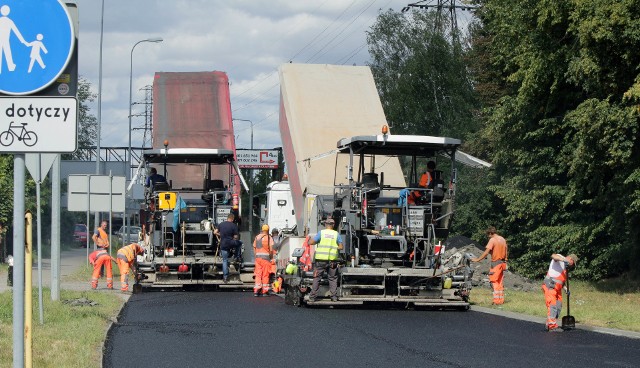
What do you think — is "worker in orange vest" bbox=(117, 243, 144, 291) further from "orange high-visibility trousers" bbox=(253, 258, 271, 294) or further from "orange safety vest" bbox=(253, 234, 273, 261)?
"orange high-visibility trousers" bbox=(253, 258, 271, 294)

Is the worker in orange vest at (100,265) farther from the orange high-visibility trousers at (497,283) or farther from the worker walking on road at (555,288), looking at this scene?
the worker walking on road at (555,288)

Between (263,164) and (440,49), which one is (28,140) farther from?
(263,164)

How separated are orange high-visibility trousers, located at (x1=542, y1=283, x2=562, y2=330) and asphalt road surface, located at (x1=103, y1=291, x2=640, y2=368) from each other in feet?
0.80

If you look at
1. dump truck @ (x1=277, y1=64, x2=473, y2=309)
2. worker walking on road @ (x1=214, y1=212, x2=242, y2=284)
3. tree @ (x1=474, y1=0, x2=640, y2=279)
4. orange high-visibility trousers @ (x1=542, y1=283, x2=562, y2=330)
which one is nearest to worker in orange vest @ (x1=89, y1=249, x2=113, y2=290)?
worker walking on road @ (x1=214, y1=212, x2=242, y2=284)

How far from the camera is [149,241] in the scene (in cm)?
2284

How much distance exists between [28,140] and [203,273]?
16962mm

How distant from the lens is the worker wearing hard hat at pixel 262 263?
21281 millimetres

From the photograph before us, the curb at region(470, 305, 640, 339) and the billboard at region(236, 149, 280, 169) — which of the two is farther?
the billboard at region(236, 149, 280, 169)

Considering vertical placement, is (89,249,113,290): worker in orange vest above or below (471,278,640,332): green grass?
above

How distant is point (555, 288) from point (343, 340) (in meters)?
3.82

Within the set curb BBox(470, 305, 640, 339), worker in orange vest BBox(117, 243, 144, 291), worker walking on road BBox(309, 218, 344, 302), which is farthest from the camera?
worker in orange vest BBox(117, 243, 144, 291)

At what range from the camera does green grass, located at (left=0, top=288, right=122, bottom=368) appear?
10.0 m

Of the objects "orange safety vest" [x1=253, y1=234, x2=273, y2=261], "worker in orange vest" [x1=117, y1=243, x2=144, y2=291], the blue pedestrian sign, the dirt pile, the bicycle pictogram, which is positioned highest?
the blue pedestrian sign

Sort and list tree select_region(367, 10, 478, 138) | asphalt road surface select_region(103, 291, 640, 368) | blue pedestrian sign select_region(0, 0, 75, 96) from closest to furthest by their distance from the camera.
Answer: blue pedestrian sign select_region(0, 0, 75, 96) → asphalt road surface select_region(103, 291, 640, 368) → tree select_region(367, 10, 478, 138)
